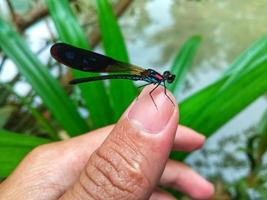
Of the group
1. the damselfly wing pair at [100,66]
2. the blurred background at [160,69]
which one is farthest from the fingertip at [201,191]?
the damselfly wing pair at [100,66]

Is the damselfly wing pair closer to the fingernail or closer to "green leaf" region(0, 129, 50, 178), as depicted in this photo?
the fingernail

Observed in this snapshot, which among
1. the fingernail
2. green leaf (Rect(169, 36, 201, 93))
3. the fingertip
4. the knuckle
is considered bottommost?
the knuckle

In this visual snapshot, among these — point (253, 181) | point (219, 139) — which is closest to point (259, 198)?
point (253, 181)

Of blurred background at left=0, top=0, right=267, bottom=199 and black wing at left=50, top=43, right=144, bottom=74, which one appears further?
blurred background at left=0, top=0, right=267, bottom=199

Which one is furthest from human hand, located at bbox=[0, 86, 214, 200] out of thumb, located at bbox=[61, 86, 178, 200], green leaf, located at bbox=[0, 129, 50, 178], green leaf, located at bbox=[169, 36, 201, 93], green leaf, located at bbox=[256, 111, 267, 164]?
green leaf, located at bbox=[256, 111, 267, 164]

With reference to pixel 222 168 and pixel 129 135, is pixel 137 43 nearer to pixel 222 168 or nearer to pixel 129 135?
pixel 222 168

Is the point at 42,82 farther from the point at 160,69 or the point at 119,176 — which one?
the point at 160,69
